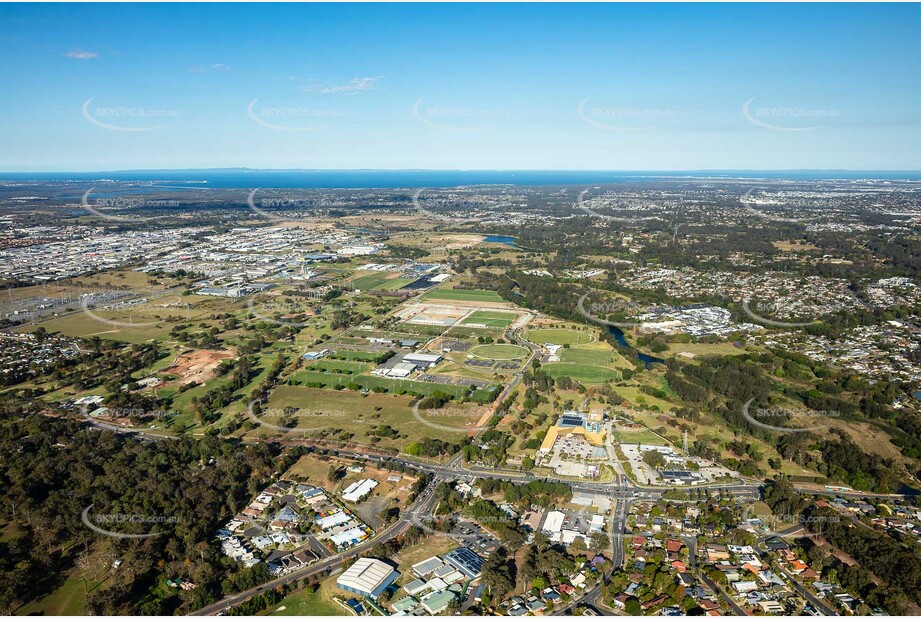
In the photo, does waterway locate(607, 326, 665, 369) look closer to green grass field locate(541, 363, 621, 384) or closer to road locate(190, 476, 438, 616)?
green grass field locate(541, 363, 621, 384)

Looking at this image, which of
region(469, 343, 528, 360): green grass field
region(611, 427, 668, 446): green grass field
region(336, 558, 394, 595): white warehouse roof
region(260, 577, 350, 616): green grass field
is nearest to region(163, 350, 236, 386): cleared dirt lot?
region(469, 343, 528, 360): green grass field

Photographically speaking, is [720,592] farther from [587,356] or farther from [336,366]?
[336,366]

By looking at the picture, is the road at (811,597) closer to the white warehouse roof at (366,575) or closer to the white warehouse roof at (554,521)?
the white warehouse roof at (554,521)

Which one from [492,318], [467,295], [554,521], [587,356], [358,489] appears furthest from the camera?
[467,295]

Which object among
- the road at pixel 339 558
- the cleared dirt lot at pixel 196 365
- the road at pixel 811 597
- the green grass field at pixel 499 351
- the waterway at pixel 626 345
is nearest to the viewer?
the road at pixel 811 597

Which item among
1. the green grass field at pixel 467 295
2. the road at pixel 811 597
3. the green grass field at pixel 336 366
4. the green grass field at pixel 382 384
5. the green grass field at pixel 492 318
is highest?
the green grass field at pixel 467 295

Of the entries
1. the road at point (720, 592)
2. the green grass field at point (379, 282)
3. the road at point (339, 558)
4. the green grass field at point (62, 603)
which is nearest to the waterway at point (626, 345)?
the road at point (720, 592)

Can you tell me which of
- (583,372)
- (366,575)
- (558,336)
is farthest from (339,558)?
(558,336)
